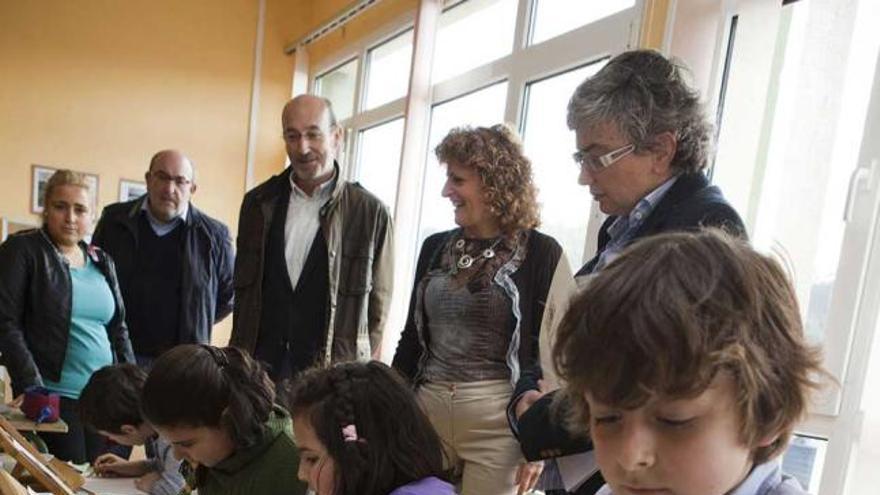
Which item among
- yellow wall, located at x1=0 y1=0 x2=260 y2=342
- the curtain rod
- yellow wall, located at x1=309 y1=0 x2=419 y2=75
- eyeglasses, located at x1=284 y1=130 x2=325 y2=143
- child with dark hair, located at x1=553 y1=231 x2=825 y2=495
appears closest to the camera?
child with dark hair, located at x1=553 y1=231 x2=825 y2=495

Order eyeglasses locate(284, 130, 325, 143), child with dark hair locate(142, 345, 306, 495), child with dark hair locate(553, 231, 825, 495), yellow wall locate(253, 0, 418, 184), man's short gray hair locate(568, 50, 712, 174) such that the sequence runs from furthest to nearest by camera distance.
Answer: yellow wall locate(253, 0, 418, 184), eyeglasses locate(284, 130, 325, 143), child with dark hair locate(142, 345, 306, 495), man's short gray hair locate(568, 50, 712, 174), child with dark hair locate(553, 231, 825, 495)

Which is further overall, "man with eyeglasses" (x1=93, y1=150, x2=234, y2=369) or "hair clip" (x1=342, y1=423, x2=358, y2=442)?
"man with eyeglasses" (x1=93, y1=150, x2=234, y2=369)

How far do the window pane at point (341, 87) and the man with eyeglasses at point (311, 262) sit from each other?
282cm

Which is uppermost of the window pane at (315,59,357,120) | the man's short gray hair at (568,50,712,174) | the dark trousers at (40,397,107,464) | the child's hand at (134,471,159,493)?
the window pane at (315,59,357,120)

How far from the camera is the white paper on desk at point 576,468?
108 centimetres

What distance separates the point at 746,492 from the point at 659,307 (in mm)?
183

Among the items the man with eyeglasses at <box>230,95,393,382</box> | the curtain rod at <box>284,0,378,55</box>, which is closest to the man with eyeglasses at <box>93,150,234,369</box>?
the man with eyeglasses at <box>230,95,393,382</box>

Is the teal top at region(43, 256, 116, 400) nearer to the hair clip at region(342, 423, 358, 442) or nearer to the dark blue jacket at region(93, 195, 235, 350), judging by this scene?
the dark blue jacket at region(93, 195, 235, 350)

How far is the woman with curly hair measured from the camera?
5.34 feet

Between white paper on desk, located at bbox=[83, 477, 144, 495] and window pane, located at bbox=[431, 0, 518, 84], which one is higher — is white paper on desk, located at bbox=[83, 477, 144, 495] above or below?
below

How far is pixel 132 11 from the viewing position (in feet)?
16.4

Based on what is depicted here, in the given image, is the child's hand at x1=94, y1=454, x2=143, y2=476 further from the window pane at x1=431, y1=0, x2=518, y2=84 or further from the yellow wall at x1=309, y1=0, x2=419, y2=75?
the yellow wall at x1=309, y1=0, x2=419, y2=75

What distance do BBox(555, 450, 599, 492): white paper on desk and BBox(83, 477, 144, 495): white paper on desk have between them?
1104 millimetres

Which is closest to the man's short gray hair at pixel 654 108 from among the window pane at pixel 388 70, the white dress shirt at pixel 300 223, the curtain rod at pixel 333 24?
the white dress shirt at pixel 300 223
